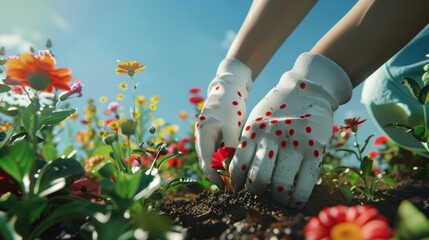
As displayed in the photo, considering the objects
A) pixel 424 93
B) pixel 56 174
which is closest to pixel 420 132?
pixel 424 93

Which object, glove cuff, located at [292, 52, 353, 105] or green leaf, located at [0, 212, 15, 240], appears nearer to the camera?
green leaf, located at [0, 212, 15, 240]

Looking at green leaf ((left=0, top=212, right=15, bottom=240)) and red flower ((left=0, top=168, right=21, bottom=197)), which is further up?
green leaf ((left=0, top=212, right=15, bottom=240))

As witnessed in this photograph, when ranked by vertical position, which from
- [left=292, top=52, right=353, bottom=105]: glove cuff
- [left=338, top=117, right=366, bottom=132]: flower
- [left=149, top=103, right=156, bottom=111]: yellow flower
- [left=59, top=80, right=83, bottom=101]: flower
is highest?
[left=292, top=52, right=353, bottom=105]: glove cuff

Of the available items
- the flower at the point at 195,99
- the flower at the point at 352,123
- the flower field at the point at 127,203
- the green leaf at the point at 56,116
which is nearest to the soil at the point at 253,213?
the flower field at the point at 127,203

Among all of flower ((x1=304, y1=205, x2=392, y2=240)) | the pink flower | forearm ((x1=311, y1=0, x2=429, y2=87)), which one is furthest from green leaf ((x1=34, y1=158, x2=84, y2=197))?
the pink flower

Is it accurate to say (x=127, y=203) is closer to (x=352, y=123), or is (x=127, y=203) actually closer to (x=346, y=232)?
(x=346, y=232)

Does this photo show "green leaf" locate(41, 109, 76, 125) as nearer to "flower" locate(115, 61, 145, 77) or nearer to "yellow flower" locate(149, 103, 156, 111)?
"flower" locate(115, 61, 145, 77)

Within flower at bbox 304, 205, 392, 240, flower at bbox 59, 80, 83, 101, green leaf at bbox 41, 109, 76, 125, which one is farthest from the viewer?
flower at bbox 59, 80, 83, 101

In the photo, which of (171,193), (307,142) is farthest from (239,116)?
(171,193)
